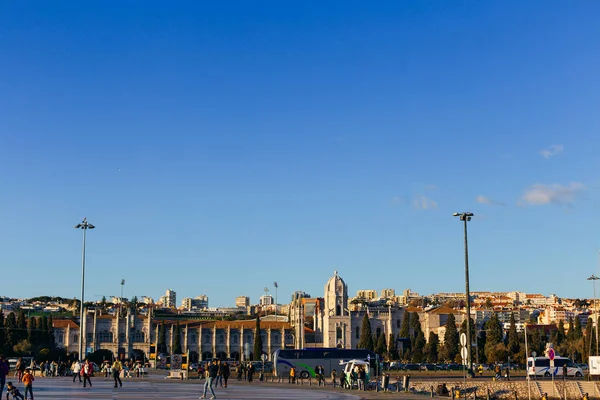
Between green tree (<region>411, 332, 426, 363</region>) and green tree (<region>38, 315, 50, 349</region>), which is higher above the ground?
green tree (<region>38, 315, 50, 349</region>)

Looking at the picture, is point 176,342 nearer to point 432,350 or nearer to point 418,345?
point 418,345

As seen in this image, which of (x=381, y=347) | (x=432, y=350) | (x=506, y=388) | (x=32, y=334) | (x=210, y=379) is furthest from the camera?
(x=381, y=347)

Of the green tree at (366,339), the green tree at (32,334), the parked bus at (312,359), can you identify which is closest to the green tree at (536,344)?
the green tree at (366,339)

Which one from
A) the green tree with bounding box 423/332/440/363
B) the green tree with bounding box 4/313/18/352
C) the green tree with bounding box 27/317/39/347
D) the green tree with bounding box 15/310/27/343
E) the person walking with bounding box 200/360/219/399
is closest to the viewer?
the person walking with bounding box 200/360/219/399

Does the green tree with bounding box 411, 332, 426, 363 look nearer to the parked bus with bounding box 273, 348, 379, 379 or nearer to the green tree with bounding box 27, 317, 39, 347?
the green tree with bounding box 27, 317, 39, 347

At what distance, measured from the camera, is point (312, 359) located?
224 feet

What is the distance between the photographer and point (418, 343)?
13250cm

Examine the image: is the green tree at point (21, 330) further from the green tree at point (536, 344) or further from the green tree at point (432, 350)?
the green tree at point (536, 344)

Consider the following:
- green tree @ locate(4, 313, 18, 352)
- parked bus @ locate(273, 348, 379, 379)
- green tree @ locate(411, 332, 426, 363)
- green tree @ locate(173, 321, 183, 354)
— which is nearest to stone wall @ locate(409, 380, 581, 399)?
parked bus @ locate(273, 348, 379, 379)

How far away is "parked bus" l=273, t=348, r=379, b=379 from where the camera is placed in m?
67.2

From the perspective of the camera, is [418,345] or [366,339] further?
[366,339]

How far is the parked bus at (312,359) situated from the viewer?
67.2 meters

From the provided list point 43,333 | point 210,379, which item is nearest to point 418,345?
point 43,333

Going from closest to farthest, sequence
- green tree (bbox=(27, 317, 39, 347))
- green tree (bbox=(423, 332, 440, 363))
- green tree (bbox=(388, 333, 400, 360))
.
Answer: green tree (bbox=(27, 317, 39, 347))
green tree (bbox=(423, 332, 440, 363))
green tree (bbox=(388, 333, 400, 360))
